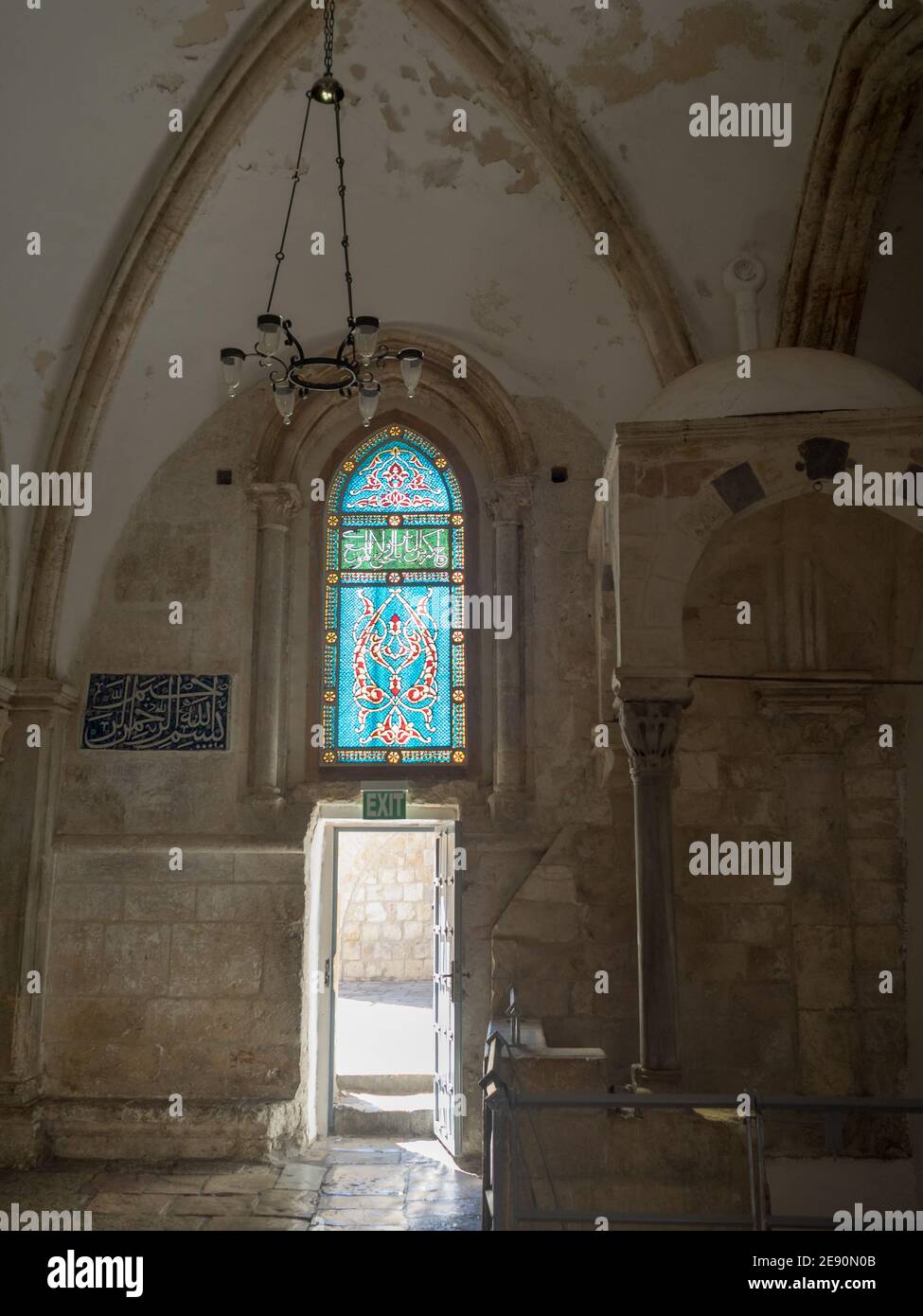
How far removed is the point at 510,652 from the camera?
7.80 meters

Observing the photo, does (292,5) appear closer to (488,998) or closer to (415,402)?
(415,402)

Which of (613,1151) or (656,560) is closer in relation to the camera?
(613,1151)

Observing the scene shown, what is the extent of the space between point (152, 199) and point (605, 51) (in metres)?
2.92

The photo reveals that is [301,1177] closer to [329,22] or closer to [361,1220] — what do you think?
[361,1220]

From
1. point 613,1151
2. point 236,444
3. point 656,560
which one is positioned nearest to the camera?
point 613,1151

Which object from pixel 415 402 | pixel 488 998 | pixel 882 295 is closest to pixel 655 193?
pixel 882 295

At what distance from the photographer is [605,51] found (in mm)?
6738

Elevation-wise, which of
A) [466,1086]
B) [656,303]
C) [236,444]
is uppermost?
[656,303]

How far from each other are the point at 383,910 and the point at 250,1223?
8.25 m

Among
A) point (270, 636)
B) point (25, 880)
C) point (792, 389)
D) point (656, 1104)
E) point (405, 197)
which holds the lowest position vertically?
point (656, 1104)

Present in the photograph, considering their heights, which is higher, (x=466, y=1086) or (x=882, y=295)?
(x=882, y=295)

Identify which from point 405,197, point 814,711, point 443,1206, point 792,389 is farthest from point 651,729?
point 405,197

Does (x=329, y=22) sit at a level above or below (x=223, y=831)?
above

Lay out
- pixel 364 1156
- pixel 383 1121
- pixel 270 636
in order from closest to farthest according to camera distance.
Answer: pixel 364 1156 < pixel 383 1121 < pixel 270 636
